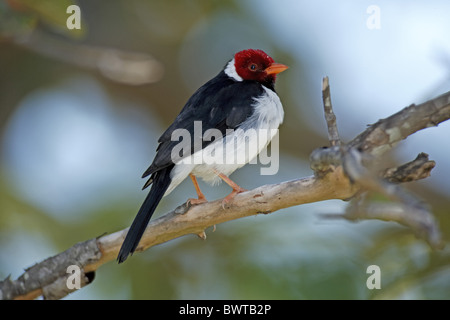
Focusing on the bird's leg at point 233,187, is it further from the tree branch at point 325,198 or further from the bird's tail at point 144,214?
the bird's tail at point 144,214

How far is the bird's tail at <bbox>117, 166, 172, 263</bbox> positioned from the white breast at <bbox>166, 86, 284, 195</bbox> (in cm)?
8

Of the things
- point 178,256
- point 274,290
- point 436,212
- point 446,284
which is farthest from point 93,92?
point 446,284

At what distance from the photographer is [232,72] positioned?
4.76m

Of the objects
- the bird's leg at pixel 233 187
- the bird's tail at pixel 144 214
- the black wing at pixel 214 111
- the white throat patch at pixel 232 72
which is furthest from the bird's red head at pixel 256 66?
the bird's tail at pixel 144 214

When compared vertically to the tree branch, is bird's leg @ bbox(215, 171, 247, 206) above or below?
above

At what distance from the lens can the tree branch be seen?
1810mm

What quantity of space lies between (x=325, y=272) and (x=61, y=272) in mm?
1856

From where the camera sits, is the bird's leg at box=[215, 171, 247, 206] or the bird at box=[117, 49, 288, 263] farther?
the bird at box=[117, 49, 288, 263]

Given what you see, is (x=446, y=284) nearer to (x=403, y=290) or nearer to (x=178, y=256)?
(x=403, y=290)

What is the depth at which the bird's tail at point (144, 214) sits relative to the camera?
3.18 meters

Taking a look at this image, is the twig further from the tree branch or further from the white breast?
the white breast

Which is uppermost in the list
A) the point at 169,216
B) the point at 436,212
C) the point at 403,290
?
the point at 436,212

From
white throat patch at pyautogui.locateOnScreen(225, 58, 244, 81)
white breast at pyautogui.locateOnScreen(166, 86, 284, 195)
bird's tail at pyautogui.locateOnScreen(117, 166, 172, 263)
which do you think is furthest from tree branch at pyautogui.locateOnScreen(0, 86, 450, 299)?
white throat patch at pyautogui.locateOnScreen(225, 58, 244, 81)

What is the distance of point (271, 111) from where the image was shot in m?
4.00
